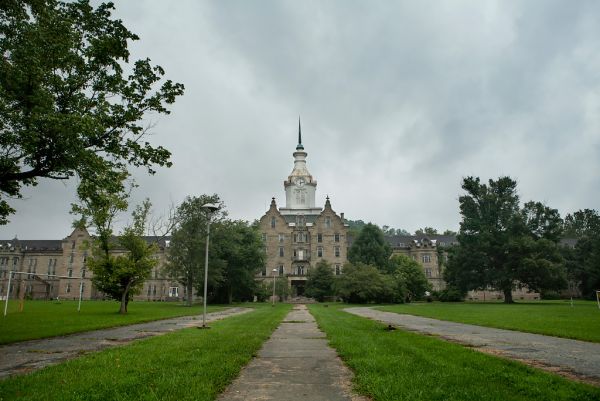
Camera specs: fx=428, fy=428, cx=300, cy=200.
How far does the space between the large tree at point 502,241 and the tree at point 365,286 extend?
15565mm

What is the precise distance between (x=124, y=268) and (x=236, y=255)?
27195 millimetres

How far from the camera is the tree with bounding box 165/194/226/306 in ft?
173

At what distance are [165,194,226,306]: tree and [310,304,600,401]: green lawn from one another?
42951mm

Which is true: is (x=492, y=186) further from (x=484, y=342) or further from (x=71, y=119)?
(x=71, y=119)

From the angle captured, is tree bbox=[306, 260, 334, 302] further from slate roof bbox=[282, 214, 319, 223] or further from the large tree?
slate roof bbox=[282, 214, 319, 223]

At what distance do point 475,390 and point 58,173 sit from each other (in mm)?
16468

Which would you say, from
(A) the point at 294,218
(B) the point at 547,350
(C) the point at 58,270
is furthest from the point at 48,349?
(C) the point at 58,270

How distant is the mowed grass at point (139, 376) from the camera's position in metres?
6.45

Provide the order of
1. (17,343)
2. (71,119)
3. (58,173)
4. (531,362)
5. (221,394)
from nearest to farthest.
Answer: (221,394), (531,362), (17,343), (71,119), (58,173)

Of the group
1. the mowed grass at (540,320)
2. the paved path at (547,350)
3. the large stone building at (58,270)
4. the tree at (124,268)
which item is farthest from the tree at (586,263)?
the large stone building at (58,270)

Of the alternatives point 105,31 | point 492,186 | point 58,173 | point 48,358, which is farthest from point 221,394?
point 492,186

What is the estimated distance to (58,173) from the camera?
16922 millimetres

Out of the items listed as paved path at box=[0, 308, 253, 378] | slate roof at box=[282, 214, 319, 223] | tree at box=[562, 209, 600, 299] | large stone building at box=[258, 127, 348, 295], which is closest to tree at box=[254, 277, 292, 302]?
large stone building at box=[258, 127, 348, 295]

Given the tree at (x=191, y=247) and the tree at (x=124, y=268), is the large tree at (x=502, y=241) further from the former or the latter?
the tree at (x=124, y=268)
